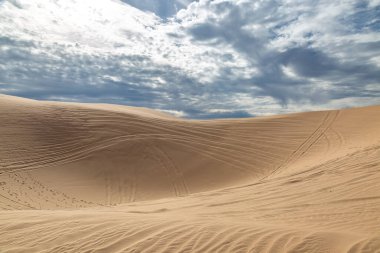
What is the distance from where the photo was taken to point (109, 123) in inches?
725

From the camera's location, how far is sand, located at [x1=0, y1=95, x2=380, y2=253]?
538 centimetres

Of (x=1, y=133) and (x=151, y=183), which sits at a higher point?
(x=1, y=133)

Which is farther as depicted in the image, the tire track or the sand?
the tire track

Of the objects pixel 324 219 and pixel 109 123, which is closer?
pixel 324 219

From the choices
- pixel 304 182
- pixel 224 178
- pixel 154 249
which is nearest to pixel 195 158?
pixel 224 178

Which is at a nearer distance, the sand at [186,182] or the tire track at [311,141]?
the sand at [186,182]

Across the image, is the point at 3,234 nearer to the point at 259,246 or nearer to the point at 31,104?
the point at 259,246

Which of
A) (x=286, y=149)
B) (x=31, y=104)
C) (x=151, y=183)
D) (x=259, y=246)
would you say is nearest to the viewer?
(x=259, y=246)

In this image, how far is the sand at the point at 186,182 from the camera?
5.38 meters

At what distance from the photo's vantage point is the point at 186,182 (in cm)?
1450

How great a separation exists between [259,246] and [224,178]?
9808mm

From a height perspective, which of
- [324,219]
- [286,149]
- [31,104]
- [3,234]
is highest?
[31,104]

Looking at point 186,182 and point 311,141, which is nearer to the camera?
point 186,182

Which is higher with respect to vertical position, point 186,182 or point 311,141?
point 311,141
